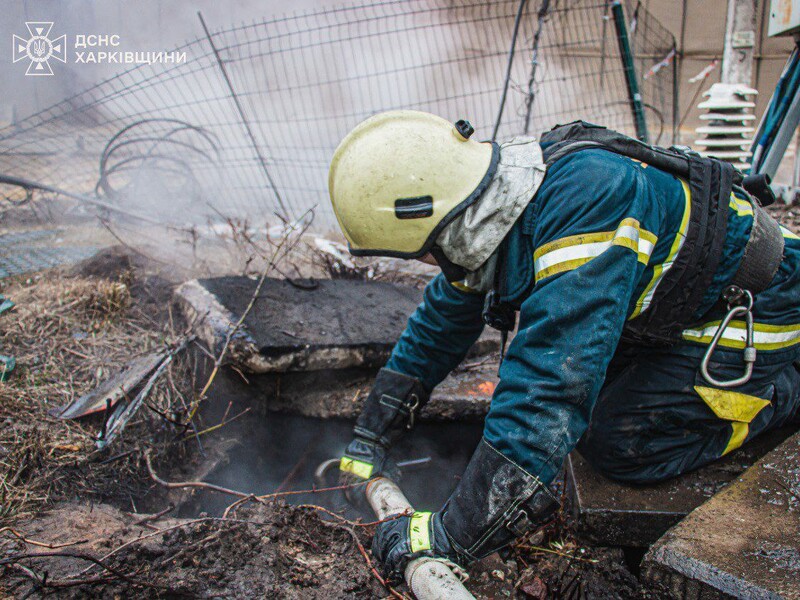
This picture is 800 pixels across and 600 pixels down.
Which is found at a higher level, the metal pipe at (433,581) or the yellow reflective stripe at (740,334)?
the yellow reflective stripe at (740,334)

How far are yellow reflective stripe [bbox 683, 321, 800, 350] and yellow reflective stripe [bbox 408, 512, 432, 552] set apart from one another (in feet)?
4.31

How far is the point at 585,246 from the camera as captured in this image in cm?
180

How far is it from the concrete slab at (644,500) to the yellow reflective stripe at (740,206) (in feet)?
3.65

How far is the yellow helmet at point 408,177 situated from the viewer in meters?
1.96

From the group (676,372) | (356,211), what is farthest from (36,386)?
(676,372)

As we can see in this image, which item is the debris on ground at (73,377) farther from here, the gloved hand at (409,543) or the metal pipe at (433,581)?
the metal pipe at (433,581)

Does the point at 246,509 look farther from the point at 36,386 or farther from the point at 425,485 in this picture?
the point at 36,386

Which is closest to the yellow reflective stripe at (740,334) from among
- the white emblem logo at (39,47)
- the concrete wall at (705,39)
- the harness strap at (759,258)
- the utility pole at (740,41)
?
the harness strap at (759,258)

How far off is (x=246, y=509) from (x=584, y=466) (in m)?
1.54

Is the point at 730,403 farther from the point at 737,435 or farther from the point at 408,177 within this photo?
the point at 408,177

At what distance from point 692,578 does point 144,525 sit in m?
1.93

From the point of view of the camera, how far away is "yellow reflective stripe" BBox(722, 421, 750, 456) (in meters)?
2.46

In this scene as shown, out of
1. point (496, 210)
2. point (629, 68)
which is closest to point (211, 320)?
point (496, 210)

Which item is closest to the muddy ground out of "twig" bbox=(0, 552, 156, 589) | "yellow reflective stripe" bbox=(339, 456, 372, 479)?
"twig" bbox=(0, 552, 156, 589)
